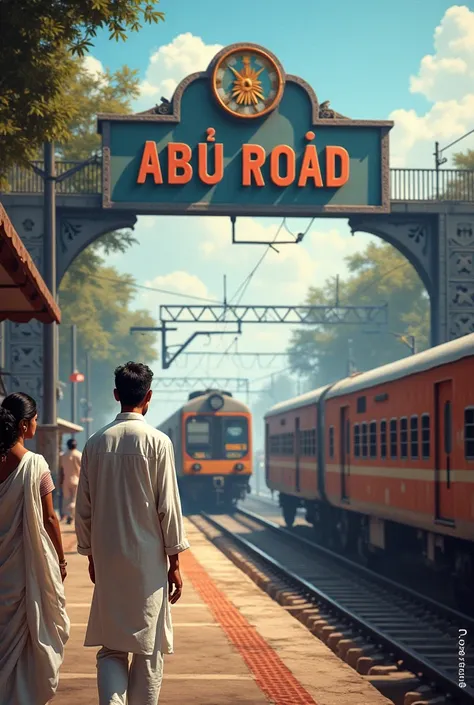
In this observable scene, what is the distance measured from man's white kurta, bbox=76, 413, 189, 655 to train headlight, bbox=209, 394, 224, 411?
3360 cm

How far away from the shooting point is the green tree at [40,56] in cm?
1872

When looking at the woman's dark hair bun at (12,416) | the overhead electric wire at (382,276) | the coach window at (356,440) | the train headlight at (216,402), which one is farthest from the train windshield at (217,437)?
the overhead electric wire at (382,276)

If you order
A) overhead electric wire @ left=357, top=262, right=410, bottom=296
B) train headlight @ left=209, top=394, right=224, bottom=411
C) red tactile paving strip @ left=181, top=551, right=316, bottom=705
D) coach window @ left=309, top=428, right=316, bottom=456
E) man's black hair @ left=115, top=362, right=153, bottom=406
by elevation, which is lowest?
red tactile paving strip @ left=181, top=551, right=316, bottom=705

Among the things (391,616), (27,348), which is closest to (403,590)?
(391,616)

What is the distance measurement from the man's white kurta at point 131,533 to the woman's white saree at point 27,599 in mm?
237

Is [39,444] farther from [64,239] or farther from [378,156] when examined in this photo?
[378,156]

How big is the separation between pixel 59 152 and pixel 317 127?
22021 millimetres

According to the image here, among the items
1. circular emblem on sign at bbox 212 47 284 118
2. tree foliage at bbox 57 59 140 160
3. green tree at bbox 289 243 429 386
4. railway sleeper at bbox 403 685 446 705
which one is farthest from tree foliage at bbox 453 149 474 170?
railway sleeper at bbox 403 685 446 705

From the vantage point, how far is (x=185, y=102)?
28.0 m

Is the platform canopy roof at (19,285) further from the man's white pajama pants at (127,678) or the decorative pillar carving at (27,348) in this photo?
the decorative pillar carving at (27,348)

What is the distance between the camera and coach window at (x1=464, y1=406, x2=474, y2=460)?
548 inches

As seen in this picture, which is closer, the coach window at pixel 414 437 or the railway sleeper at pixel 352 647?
the railway sleeper at pixel 352 647

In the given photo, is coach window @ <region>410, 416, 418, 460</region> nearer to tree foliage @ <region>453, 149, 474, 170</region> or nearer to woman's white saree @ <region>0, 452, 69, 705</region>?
woman's white saree @ <region>0, 452, 69, 705</region>

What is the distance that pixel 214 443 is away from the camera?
40344 millimetres
